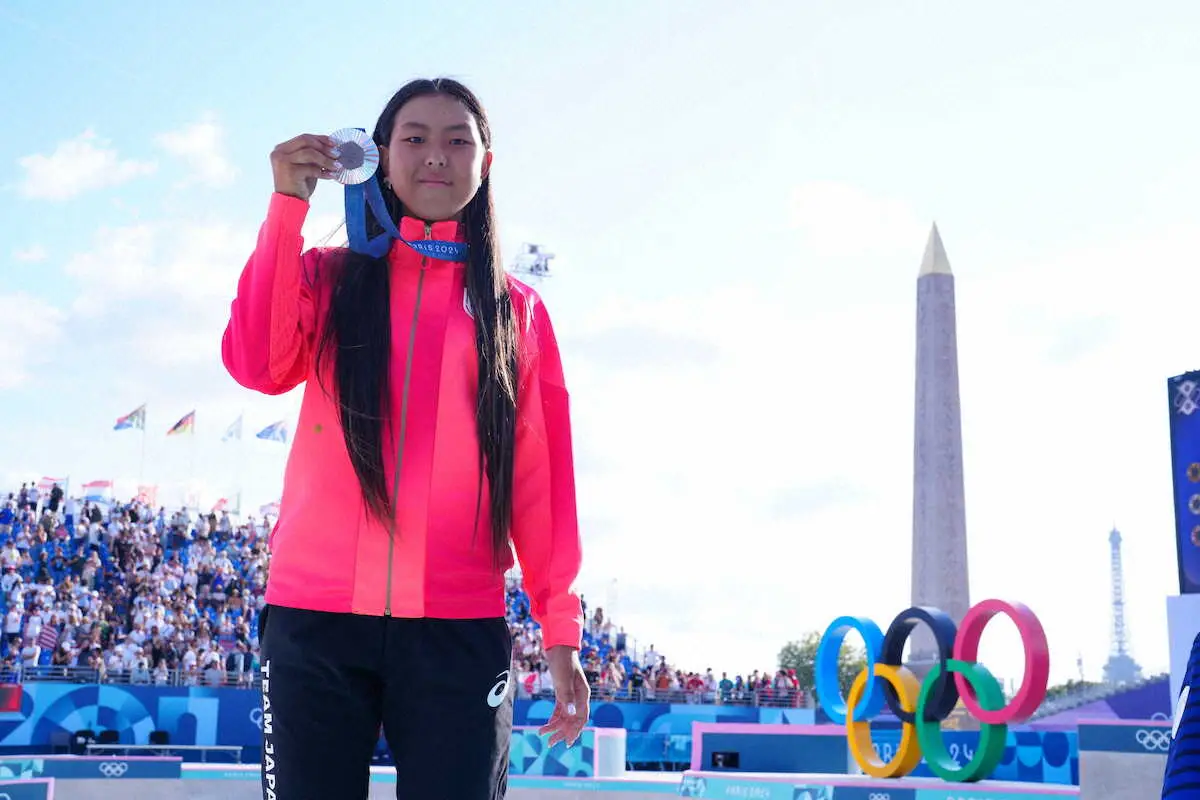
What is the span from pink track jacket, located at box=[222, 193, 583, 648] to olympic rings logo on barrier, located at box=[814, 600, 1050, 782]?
476 inches

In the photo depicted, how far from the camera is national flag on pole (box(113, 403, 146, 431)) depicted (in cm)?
3220

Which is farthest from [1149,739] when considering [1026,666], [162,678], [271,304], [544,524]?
[162,678]

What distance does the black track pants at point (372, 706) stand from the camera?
2332 millimetres

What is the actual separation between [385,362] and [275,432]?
3125cm

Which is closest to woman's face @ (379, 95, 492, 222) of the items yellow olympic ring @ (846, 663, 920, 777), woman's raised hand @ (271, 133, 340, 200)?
woman's raised hand @ (271, 133, 340, 200)

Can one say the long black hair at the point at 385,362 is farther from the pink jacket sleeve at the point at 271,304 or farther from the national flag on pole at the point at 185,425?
the national flag on pole at the point at 185,425

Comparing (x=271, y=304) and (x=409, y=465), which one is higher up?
(x=271, y=304)

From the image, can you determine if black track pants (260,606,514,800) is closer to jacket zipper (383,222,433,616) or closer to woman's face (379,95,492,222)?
jacket zipper (383,222,433,616)

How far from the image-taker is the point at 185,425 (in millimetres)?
33031

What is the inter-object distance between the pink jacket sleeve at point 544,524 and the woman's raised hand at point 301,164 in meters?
0.56

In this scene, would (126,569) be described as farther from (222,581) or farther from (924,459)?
(924,459)

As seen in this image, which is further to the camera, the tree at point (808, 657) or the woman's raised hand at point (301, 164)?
the tree at point (808, 657)

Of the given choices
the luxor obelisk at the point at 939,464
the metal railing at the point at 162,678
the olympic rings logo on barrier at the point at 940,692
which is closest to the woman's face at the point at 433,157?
the olympic rings logo on barrier at the point at 940,692

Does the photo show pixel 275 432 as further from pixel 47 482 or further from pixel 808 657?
pixel 808 657
